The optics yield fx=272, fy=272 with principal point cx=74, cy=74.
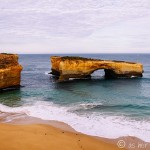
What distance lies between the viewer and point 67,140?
1420 centimetres

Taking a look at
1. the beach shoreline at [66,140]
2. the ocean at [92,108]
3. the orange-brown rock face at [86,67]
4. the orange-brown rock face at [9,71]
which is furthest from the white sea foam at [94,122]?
the orange-brown rock face at [86,67]

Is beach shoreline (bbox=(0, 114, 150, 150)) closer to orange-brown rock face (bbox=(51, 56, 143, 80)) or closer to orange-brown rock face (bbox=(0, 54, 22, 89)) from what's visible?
orange-brown rock face (bbox=(0, 54, 22, 89))

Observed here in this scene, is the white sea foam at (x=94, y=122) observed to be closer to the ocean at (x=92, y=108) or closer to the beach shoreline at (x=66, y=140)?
the ocean at (x=92, y=108)

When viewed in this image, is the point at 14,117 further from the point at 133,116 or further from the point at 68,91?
the point at 68,91

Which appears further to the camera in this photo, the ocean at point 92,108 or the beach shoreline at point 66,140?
the ocean at point 92,108

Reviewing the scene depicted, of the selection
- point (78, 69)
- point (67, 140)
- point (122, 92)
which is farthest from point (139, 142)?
point (78, 69)

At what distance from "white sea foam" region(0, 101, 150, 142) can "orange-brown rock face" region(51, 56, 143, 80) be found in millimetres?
21026

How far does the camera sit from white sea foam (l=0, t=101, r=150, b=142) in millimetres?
16562

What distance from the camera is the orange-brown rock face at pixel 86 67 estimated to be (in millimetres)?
44875

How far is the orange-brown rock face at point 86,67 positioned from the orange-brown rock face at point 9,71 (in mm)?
11382

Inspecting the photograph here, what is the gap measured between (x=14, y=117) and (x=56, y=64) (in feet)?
93.5

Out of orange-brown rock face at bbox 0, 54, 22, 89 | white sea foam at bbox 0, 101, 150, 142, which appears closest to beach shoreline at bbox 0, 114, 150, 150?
white sea foam at bbox 0, 101, 150, 142

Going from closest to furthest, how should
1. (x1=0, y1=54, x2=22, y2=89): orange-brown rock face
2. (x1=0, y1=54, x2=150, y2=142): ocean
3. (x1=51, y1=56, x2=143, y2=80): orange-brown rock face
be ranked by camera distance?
(x1=0, y1=54, x2=150, y2=142): ocean < (x1=0, y1=54, x2=22, y2=89): orange-brown rock face < (x1=51, y1=56, x2=143, y2=80): orange-brown rock face

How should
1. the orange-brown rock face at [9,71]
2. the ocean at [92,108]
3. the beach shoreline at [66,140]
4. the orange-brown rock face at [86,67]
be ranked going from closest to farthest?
the beach shoreline at [66,140] → the ocean at [92,108] → the orange-brown rock face at [9,71] → the orange-brown rock face at [86,67]
